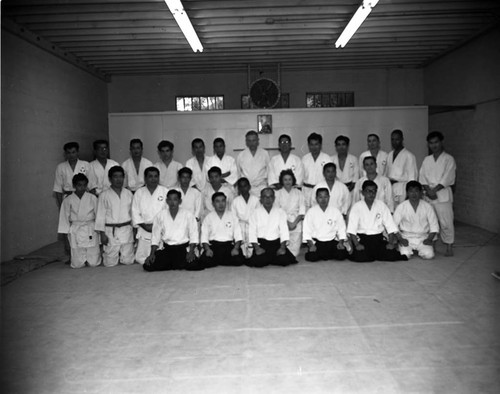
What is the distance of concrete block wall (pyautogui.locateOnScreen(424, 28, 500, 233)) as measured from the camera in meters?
7.79

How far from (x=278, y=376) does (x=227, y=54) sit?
24.3ft

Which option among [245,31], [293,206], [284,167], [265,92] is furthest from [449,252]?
[265,92]

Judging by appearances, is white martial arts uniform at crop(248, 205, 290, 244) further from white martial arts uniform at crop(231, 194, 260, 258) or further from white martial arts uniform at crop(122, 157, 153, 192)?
white martial arts uniform at crop(122, 157, 153, 192)

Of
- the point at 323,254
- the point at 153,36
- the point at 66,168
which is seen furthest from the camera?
the point at 153,36

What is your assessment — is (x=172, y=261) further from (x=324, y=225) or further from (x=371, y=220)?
(x=371, y=220)

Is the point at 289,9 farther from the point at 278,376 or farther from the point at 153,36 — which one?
the point at 278,376

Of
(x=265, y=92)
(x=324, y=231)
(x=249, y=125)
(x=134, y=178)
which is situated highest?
(x=265, y=92)

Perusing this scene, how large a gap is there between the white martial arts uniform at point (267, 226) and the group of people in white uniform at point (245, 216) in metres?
0.01

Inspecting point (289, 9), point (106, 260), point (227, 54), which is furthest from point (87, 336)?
point (227, 54)

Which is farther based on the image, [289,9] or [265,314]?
[289,9]

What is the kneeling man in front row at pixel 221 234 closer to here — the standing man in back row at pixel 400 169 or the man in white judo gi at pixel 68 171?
the man in white judo gi at pixel 68 171

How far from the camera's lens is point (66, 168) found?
6582 mm

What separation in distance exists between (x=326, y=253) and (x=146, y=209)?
2263 mm

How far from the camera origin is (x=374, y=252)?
589 cm
